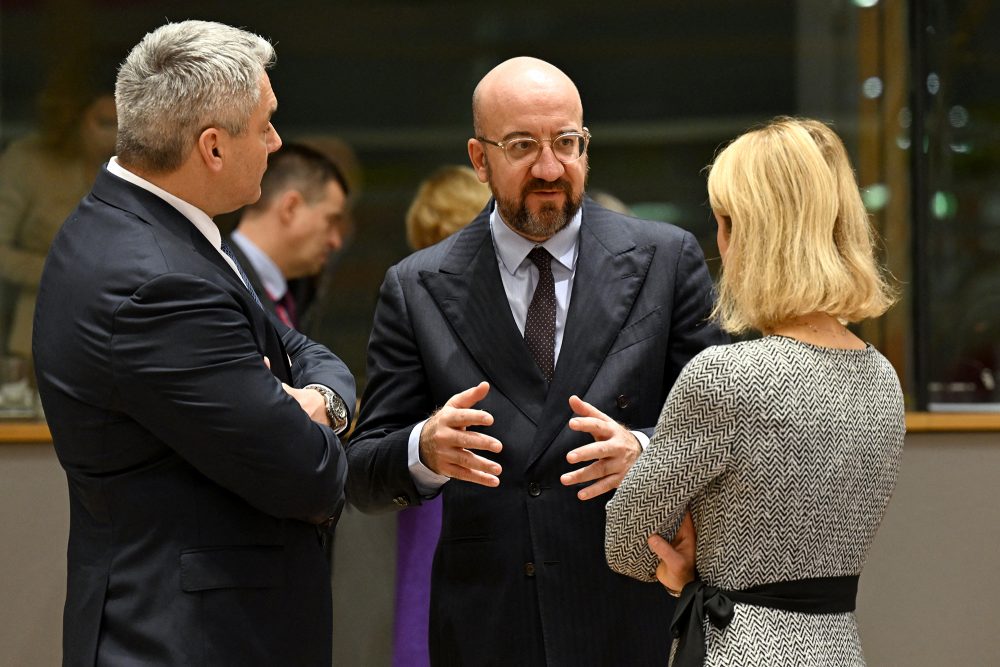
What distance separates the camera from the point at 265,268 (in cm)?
401

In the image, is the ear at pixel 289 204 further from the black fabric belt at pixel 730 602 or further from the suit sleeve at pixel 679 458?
the black fabric belt at pixel 730 602

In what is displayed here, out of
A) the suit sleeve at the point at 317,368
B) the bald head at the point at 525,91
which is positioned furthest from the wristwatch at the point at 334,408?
the bald head at the point at 525,91

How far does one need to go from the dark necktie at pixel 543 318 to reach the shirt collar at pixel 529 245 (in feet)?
0.05

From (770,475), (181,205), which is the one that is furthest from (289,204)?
(770,475)

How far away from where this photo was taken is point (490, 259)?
2.56m

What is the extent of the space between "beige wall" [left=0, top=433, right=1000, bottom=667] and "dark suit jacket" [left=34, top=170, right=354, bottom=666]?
201 cm

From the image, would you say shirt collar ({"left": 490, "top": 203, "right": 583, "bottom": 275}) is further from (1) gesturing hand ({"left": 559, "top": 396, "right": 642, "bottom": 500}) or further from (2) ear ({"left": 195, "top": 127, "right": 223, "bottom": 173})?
(2) ear ({"left": 195, "top": 127, "right": 223, "bottom": 173})

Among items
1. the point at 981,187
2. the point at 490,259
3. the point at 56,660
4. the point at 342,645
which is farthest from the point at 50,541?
the point at 981,187

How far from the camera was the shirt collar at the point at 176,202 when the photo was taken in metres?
1.95

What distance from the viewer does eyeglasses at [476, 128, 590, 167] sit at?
8.28 feet

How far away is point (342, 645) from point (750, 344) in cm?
229

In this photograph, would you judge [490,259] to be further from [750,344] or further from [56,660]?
[56,660]

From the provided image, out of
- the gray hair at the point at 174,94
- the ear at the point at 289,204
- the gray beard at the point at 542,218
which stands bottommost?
the ear at the point at 289,204

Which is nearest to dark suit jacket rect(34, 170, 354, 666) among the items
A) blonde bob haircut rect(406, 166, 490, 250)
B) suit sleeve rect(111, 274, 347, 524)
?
suit sleeve rect(111, 274, 347, 524)
